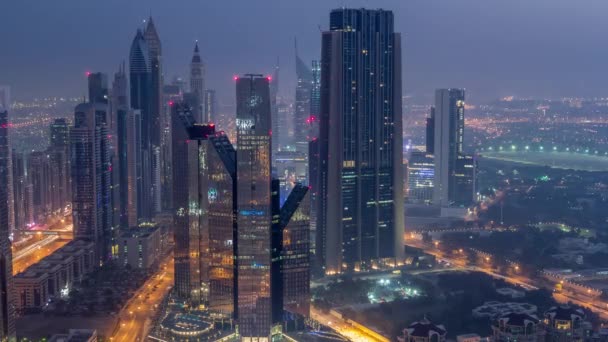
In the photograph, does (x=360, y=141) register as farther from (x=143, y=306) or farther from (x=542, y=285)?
(x=143, y=306)

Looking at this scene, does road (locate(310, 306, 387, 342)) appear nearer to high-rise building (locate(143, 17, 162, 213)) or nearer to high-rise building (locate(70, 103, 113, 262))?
high-rise building (locate(70, 103, 113, 262))

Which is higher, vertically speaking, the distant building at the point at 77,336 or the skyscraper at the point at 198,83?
the skyscraper at the point at 198,83

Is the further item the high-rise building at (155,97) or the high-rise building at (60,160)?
the high-rise building at (155,97)

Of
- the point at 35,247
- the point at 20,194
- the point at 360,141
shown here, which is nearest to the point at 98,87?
the point at 20,194

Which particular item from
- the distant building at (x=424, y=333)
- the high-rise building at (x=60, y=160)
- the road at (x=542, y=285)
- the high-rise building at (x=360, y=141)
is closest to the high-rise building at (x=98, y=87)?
the high-rise building at (x=60, y=160)

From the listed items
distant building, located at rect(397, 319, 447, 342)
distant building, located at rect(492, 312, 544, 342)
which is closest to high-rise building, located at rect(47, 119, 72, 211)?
distant building, located at rect(397, 319, 447, 342)

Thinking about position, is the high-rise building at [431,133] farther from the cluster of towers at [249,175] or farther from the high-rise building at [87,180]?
the high-rise building at [87,180]
